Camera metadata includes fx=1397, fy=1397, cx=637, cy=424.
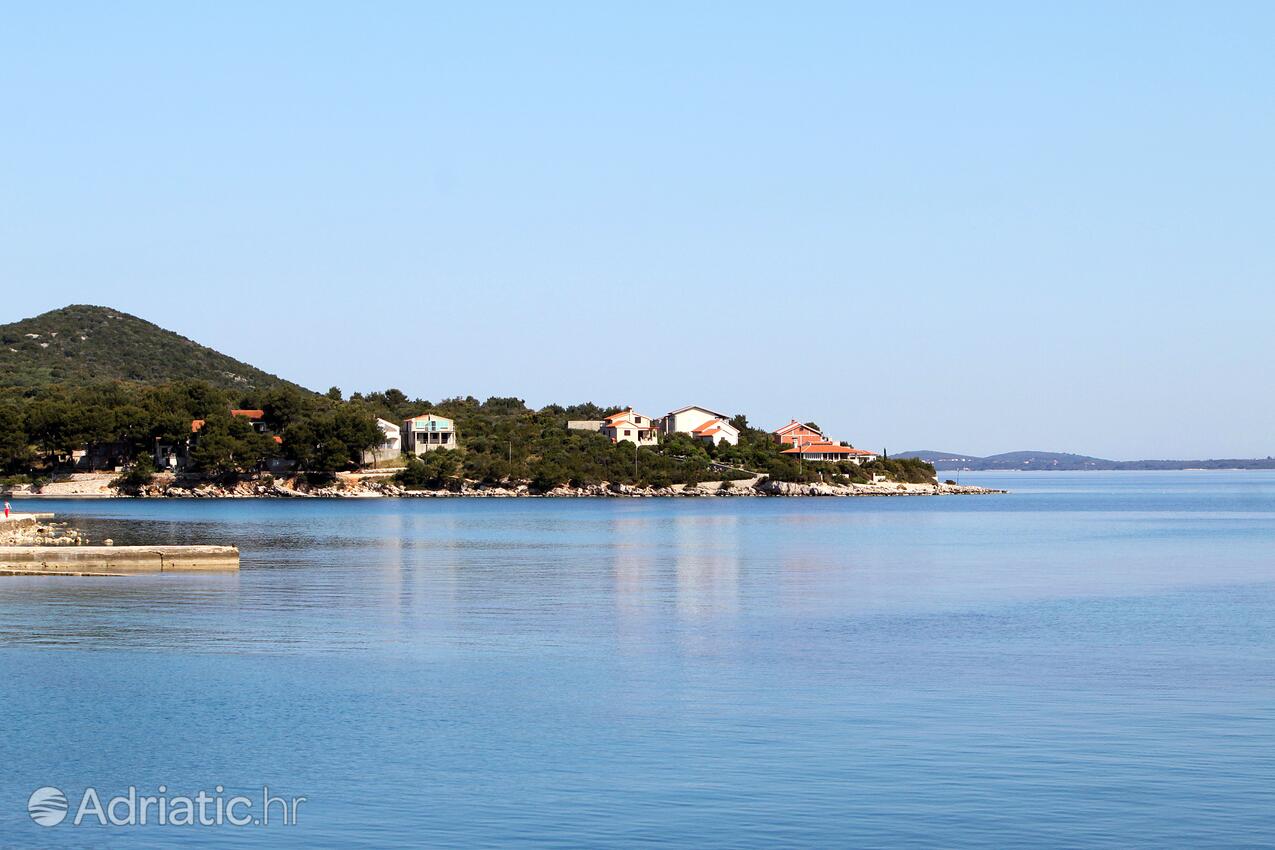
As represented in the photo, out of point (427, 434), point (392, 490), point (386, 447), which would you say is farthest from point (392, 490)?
point (427, 434)

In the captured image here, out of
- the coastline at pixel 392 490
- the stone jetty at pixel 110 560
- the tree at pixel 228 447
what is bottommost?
the stone jetty at pixel 110 560

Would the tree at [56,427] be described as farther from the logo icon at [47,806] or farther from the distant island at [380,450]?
the logo icon at [47,806]

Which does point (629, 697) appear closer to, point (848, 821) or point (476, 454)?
point (848, 821)

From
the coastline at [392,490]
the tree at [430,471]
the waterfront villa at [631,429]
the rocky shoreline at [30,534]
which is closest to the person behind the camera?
the rocky shoreline at [30,534]

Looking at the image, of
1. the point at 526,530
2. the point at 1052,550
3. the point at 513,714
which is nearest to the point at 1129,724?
the point at 513,714

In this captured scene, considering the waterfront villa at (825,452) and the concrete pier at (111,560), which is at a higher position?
the waterfront villa at (825,452)

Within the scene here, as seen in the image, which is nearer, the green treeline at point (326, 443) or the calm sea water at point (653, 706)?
the calm sea water at point (653, 706)

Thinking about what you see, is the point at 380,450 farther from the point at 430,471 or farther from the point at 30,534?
the point at 30,534

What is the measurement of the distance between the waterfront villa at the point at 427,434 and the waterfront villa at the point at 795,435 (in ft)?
119

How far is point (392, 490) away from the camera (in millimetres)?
127125

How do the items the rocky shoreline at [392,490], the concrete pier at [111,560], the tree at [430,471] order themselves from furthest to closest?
the tree at [430,471] → the rocky shoreline at [392,490] → the concrete pier at [111,560]

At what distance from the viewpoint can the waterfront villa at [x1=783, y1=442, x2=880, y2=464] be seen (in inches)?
5792

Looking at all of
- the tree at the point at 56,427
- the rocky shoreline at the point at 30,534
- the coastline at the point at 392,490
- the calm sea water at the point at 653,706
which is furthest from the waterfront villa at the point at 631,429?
the calm sea water at the point at 653,706

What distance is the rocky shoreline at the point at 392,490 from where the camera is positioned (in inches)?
4712
